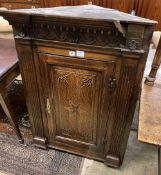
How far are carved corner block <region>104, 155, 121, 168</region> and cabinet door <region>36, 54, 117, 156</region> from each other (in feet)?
0.26

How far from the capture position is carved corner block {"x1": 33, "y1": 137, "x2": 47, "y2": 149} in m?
1.50

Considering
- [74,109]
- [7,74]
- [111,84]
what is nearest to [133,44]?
[111,84]

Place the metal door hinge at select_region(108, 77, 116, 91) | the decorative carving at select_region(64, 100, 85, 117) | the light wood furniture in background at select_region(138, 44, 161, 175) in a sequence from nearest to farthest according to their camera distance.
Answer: the light wood furniture in background at select_region(138, 44, 161, 175), the metal door hinge at select_region(108, 77, 116, 91), the decorative carving at select_region(64, 100, 85, 117)

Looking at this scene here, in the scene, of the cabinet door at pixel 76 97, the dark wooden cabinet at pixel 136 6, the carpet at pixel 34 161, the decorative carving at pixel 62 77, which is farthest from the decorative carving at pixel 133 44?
the dark wooden cabinet at pixel 136 6

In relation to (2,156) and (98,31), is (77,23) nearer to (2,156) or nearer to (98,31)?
(98,31)

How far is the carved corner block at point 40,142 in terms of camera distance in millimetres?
1495

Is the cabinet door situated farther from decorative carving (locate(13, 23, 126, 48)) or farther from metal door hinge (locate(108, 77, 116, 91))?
decorative carving (locate(13, 23, 126, 48))

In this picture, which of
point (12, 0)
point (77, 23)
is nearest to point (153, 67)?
point (77, 23)

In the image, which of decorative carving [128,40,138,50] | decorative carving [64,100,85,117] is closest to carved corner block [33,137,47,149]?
decorative carving [64,100,85,117]

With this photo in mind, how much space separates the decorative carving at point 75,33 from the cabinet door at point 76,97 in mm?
107

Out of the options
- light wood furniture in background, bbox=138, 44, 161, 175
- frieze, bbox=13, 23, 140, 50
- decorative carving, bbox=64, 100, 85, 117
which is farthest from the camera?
decorative carving, bbox=64, 100, 85, 117

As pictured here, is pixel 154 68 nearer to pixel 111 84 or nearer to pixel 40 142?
pixel 111 84

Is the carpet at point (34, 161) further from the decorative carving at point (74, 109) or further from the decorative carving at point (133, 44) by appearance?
the decorative carving at point (133, 44)

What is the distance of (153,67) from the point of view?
111 centimetres
